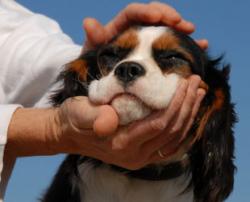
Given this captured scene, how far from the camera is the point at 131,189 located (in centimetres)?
268

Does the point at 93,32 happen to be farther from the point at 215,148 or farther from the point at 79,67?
the point at 215,148

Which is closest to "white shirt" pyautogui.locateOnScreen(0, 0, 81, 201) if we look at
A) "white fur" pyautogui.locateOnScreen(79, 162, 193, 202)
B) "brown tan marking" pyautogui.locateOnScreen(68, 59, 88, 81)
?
"brown tan marking" pyautogui.locateOnScreen(68, 59, 88, 81)

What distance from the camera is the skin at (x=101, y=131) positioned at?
2064 mm

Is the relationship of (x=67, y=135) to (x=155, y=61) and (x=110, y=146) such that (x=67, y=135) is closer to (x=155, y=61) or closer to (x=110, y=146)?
(x=110, y=146)

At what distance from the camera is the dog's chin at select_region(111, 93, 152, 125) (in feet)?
6.97

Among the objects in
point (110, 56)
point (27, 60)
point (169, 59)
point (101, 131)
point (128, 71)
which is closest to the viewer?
point (101, 131)

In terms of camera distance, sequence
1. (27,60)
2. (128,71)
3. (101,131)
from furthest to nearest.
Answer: (27,60), (128,71), (101,131)

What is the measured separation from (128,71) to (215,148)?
0.56 m

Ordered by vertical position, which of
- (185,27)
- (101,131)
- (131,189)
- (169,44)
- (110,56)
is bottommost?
(131,189)

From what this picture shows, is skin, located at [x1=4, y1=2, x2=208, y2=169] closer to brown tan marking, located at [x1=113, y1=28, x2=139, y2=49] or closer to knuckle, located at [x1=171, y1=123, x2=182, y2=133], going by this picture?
knuckle, located at [x1=171, y1=123, x2=182, y2=133]

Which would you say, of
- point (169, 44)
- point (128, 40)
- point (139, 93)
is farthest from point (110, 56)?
point (139, 93)

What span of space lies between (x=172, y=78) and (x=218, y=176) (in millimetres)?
526

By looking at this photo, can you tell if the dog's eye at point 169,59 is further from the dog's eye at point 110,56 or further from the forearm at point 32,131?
the forearm at point 32,131

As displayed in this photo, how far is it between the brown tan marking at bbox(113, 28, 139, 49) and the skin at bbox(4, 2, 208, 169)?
0.44m
